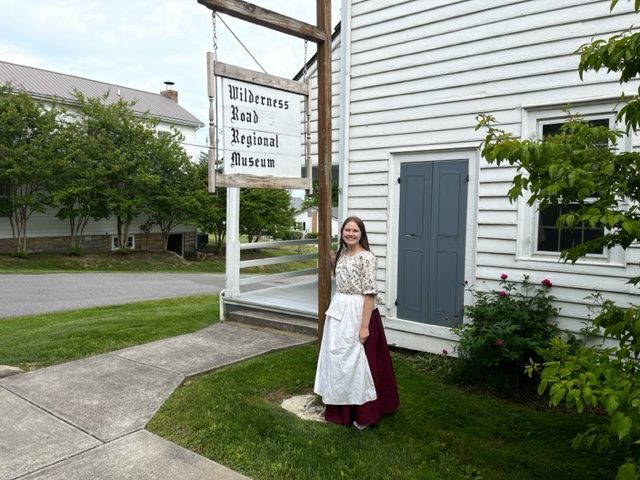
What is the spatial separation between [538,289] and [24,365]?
5.21 meters

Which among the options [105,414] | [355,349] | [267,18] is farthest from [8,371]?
[267,18]

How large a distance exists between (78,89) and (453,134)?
83.3ft

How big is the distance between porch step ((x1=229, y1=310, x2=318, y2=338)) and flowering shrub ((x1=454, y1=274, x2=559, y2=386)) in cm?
206

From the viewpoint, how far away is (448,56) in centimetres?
527

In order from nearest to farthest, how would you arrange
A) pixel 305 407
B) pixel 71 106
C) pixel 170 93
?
pixel 305 407 < pixel 71 106 < pixel 170 93

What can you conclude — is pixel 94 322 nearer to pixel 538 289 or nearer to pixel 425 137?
pixel 425 137

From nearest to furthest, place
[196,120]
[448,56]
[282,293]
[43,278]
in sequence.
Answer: [448,56] < [282,293] < [43,278] < [196,120]

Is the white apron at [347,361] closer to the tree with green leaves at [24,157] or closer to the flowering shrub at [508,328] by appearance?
the flowering shrub at [508,328]

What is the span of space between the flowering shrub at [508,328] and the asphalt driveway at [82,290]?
8065 mm

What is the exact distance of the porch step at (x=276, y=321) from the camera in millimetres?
6177

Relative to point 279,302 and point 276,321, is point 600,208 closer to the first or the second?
point 276,321

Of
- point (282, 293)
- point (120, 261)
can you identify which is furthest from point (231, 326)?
point (120, 261)

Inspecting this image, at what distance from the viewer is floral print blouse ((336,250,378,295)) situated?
11.6ft

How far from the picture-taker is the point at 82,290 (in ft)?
40.5
